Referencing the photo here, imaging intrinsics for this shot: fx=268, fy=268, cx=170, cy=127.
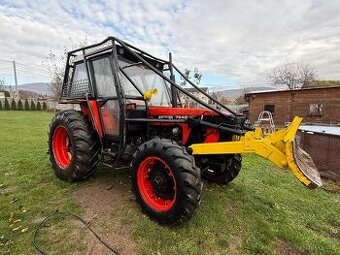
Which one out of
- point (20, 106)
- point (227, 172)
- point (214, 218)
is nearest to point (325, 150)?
point (227, 172)

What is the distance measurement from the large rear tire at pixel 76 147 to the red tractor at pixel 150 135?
2 centimetres

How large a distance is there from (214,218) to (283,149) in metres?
1.36

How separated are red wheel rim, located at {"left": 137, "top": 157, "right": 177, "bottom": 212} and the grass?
243 mm

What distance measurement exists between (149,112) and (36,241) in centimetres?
232

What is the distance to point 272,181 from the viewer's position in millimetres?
5934

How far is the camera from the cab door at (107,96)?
4340 mm

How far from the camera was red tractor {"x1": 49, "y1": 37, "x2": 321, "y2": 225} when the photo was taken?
3180 millimetres

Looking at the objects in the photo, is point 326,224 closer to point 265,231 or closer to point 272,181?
point 265,231

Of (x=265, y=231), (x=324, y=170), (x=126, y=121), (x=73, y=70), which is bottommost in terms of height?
(x=324, y=170)

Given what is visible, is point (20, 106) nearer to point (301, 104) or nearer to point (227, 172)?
point (301, 104)

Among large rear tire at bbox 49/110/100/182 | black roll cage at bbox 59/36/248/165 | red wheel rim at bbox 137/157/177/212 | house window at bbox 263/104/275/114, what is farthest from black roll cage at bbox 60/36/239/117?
house window at bbox 263/104/275/114

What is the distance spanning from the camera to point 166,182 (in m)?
3.53

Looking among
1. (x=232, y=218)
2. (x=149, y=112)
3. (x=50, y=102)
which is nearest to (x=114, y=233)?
(x=232, y=218)

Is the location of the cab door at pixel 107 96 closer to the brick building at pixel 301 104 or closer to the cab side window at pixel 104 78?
→ the cab side window at pixel 104 78
